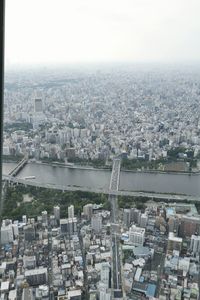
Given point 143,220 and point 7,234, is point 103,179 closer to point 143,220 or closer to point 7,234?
point 143,220

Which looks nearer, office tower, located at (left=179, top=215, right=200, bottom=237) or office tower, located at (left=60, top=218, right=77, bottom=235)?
office tower, located at (left=179, top=215, right=200, bottom=237)

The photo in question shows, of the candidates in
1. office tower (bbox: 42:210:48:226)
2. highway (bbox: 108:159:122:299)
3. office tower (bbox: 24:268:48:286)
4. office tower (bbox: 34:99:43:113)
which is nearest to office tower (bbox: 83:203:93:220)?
highway (bbox: 108:159:122:299)

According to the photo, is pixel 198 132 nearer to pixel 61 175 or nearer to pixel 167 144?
pixel 167 144

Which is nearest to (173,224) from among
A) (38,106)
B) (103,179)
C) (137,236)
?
(137,236)

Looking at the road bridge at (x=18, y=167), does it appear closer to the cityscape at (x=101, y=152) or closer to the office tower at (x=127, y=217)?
the cityscape at (x=101, y=152)

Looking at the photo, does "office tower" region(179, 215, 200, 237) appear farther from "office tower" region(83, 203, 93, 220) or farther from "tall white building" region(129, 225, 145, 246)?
"office tower" region(83, 203, 93, 220)
